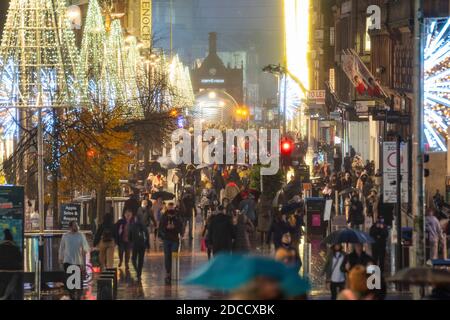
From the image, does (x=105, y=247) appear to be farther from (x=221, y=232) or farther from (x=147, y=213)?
(x=147, y=213)

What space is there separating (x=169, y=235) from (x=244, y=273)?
17896 mm

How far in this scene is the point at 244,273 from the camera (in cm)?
973

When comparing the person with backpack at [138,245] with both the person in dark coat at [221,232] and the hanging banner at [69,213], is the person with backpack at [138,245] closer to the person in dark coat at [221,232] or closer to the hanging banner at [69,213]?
the person in dark coat at [221,232]

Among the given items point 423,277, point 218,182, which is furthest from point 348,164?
point 423,277

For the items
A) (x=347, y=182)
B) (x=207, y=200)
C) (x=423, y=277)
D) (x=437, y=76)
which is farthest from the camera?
(x=347, y=182)

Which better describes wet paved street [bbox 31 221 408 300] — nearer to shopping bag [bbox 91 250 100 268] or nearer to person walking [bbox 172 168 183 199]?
shopping bag [bbox 91 250 100 268]

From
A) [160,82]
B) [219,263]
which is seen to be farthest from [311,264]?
[160,82]

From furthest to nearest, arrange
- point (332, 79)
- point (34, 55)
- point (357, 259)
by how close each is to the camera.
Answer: point (332, 79) → point (34, 55) → point (357, 259)

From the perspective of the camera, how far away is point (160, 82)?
219 ft

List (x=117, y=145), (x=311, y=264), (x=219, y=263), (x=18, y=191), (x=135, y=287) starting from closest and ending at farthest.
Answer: (x=219, y=263) < (x=18, y=191) < (x=135, y=287) < (x=311, y=264) < (x=117, y=145)

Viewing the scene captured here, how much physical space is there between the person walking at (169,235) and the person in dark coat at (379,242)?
3.78 m

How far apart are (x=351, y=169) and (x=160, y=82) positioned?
1126 centimetres

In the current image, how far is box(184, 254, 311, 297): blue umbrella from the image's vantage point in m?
9.74
